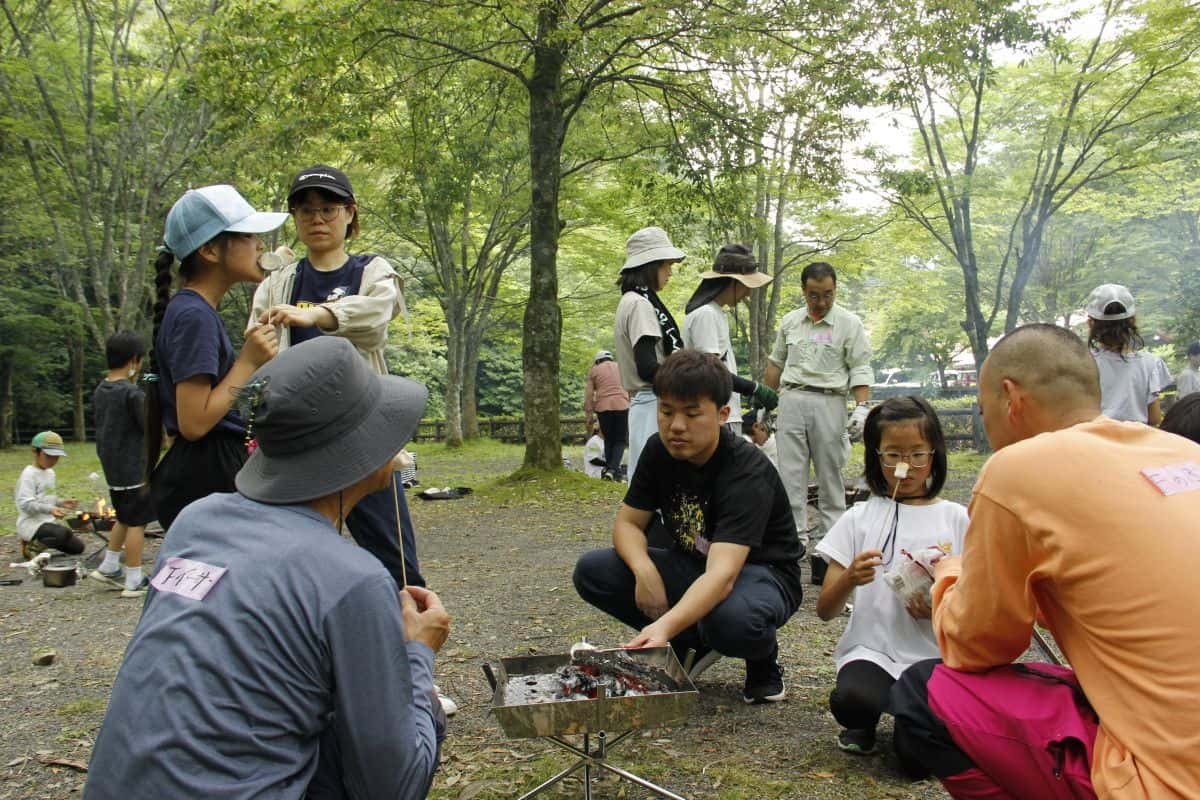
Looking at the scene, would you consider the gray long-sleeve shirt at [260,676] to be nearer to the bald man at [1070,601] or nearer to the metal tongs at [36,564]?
the bald man at [1070,601]

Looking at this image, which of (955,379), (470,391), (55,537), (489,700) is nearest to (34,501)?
(55,537)

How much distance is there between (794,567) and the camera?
334 centimetres

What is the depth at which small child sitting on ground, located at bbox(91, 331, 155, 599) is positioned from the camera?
590cm

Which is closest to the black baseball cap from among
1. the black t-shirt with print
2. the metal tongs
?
the black t-shirt with print

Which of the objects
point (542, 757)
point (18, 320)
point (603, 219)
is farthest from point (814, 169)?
point (18, 320)

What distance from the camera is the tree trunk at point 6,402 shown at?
2161 cm

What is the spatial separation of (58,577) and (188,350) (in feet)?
15.1

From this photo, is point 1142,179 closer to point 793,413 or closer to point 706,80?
point 706,80

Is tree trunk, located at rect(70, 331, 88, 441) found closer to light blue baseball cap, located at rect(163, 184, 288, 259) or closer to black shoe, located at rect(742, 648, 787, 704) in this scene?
light blue baseball cap, located at rect(163, 184, 288, 259)

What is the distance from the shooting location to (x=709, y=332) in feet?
16.3

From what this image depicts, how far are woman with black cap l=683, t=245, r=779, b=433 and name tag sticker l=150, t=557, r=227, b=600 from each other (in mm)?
3676

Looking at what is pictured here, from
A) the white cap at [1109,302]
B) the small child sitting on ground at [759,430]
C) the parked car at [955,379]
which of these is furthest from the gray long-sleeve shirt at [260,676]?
the parked car at [955,379]

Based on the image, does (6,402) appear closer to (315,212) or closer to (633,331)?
(633,331)

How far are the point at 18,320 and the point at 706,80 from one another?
17.9 metres
